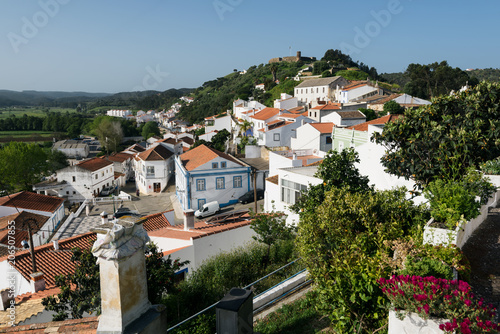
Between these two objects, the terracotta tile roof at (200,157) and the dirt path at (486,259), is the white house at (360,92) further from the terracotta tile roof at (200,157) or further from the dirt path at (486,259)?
the dirt path at (486,259)

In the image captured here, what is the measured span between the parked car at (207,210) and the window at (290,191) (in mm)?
12212

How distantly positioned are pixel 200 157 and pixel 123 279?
31.0 meters

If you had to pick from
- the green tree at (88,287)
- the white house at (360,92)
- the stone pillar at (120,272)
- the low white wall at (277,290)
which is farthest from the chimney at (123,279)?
the white house at (360,92)

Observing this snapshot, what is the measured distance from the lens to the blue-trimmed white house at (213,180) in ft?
106

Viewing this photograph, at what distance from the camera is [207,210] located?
3045 cm

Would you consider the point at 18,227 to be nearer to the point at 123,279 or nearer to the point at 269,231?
the point at 269,231

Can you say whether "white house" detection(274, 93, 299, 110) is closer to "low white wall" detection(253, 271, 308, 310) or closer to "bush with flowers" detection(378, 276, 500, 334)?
"low white wall" detection(253, 271, 308, 310)

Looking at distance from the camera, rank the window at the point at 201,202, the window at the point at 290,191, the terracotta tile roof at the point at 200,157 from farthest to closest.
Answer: the terracotta tile roof at the point at 200,157, the window at the point at 201,202, the window at the point at 290,191

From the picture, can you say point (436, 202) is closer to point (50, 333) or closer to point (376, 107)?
point (50, 333)

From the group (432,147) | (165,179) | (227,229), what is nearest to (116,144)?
(165,179)

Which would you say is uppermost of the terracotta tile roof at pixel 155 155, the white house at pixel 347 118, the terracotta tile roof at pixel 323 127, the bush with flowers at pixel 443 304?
the white house at pixel 347 118

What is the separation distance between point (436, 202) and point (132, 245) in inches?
252

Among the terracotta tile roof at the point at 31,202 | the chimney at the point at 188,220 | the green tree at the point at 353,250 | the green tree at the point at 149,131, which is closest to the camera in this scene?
the green tree at the point at 353,250

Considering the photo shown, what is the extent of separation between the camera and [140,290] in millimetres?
4473
